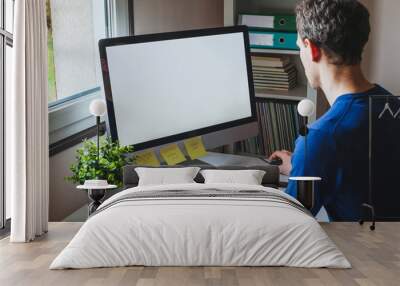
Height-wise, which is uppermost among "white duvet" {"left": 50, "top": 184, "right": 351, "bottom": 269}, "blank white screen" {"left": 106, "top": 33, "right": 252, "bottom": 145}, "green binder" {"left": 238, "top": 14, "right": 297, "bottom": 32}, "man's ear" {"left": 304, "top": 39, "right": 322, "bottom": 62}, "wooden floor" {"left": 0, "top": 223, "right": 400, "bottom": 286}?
"green binder" {"left": 238, "top": 14, "right": 297, "bottom": 32}

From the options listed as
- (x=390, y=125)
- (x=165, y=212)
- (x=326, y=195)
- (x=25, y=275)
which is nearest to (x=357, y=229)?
(x=326, y=195)

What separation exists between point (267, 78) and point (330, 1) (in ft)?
2.58

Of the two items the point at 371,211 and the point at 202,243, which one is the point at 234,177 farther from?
the point at 202,243

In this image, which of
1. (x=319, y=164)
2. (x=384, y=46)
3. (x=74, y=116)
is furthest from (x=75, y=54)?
(x=384, y=46)

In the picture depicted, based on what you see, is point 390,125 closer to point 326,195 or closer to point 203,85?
point 326,195

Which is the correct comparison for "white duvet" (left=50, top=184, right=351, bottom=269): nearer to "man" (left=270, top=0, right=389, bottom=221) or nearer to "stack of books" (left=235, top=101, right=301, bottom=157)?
"man" (left=270, top=0, right=389, bottom=221)

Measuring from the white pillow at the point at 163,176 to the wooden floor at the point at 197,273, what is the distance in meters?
1.01

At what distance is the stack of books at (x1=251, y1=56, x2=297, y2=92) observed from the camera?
20.1ft

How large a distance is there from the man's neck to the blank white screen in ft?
2.09

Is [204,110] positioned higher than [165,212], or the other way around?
[204,110]

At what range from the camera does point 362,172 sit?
19.1 ft

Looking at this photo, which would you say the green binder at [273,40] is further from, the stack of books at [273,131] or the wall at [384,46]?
the wall at [384,46]

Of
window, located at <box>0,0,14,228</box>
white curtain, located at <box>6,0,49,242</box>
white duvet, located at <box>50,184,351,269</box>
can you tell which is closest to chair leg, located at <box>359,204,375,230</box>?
white duvet, located at <box>50,184,351,269</box>

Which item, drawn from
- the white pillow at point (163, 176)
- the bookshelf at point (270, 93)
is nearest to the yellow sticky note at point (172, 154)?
the white pillow at point (163, 176)
